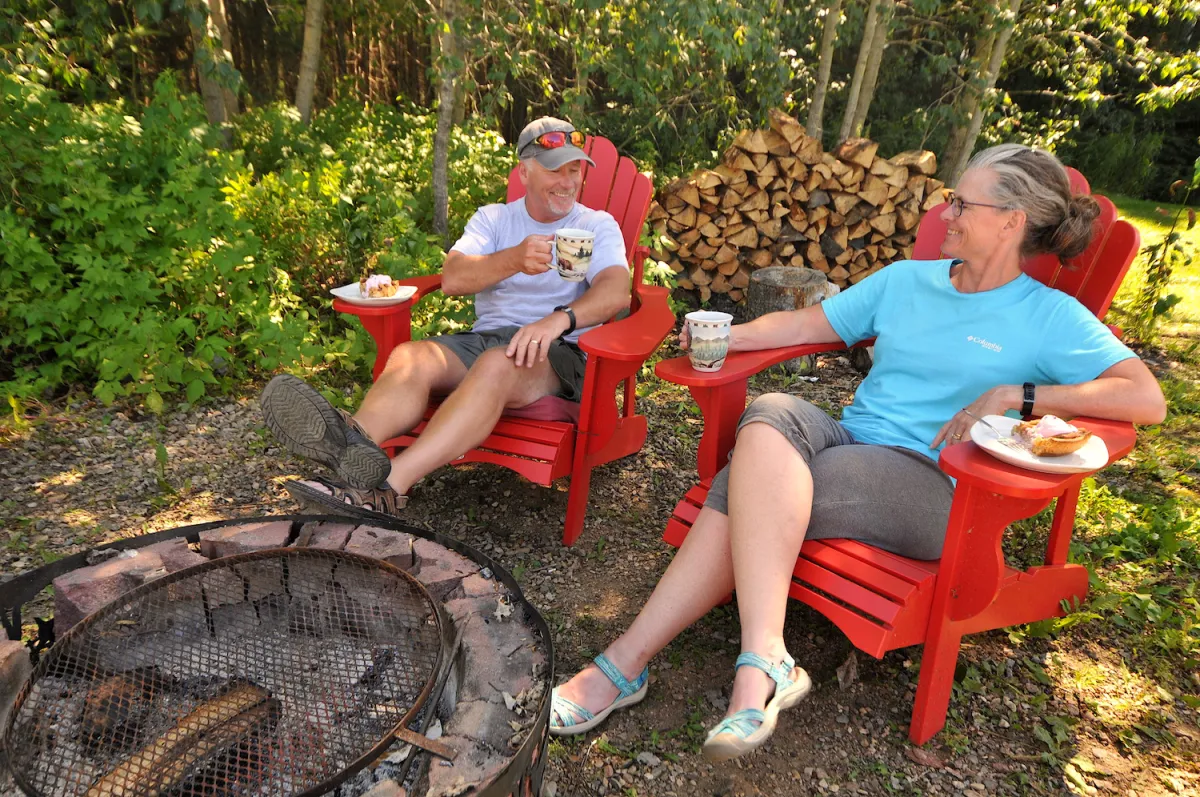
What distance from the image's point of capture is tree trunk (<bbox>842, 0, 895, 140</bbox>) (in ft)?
15.6

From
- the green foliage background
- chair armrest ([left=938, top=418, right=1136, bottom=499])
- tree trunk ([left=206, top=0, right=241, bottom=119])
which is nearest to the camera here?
chair armrest ([left=938, top=418, right=1136, bottom=499])

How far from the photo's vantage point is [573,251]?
6.73 feet

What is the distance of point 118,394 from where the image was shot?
302 centimetres

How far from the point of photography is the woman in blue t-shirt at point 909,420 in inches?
63.4

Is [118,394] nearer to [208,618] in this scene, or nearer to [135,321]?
[135,321]

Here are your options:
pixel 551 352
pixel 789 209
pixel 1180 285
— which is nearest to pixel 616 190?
pixel 551 352

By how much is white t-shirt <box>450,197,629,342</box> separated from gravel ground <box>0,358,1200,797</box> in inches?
23.1

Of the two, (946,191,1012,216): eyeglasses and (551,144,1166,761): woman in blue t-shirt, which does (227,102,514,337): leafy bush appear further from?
(946,191,1012,216): eyeglasses

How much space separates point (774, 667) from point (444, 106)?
10.4ft

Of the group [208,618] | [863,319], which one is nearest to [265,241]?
[208,618]

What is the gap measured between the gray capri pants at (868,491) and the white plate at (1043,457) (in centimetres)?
24

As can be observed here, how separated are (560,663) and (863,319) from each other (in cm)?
Answer: 117

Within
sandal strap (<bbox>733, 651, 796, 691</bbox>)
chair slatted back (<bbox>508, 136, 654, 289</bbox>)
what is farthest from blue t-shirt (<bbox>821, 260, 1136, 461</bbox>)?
chair slatted back (<bbox>508, 136, 654, 289</bbox>)

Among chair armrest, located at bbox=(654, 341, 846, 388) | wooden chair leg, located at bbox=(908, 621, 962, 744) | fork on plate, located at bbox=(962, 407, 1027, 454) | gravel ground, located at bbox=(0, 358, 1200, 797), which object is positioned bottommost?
gravel ground, located at bbox=(0, 358, 1200, 797)
